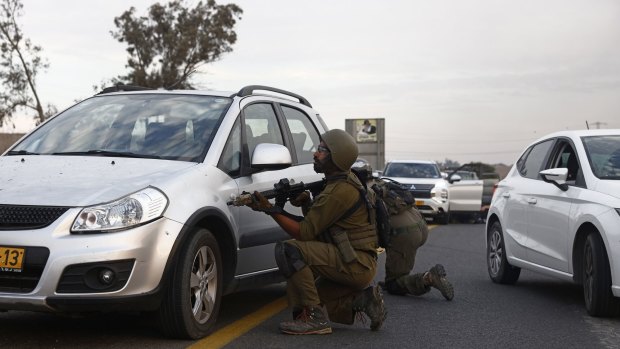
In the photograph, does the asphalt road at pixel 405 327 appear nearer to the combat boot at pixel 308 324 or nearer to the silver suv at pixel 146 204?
the combat boot at pixel 308 324

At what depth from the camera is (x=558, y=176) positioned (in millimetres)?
7930

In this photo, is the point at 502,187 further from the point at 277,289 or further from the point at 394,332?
the point at 394,332

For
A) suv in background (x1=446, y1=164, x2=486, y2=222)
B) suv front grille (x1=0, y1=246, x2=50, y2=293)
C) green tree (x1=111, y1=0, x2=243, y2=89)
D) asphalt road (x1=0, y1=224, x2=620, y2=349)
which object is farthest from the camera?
green tree (x1=111, y1=0, x2=243, y2=89)

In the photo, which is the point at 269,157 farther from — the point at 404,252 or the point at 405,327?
the point at 404,252

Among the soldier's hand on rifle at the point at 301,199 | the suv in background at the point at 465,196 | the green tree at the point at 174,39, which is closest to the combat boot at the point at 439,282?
the soldier's hand on rifle at the point at 301,199

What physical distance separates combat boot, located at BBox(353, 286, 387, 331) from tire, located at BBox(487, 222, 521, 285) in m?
3.64

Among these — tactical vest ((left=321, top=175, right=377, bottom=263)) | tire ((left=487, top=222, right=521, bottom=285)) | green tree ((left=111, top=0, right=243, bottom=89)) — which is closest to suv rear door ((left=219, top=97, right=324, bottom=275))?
tactical vest ((left=321, top=175, right=377, bottom=263))

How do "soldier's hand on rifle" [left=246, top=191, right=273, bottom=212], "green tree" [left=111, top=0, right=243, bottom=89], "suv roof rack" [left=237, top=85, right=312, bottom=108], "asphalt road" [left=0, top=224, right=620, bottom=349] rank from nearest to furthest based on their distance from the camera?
"asphalt road" [left=0, top=224, right=620, bottom=349], "soldier's hand on rifle" [left=246, top=191, right=273, bottom=212], "suv roof rack" [left=237, top=85, right=312, bottom=108], "green tree" [left=111, top=0, right=243, bottom=89]

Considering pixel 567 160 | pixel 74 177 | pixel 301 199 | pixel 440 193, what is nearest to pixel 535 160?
pixel 567 160

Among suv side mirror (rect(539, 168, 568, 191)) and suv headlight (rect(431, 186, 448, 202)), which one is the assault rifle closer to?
suv side mirror (rect(539, 168, 568, 191))

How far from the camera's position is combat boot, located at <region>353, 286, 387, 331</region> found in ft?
20.6

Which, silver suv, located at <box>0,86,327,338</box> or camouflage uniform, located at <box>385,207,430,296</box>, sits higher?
silver suv, located at <box>0,86,327,338</box>

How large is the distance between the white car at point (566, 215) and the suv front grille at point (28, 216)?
13.7 ft

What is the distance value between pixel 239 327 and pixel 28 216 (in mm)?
1864
